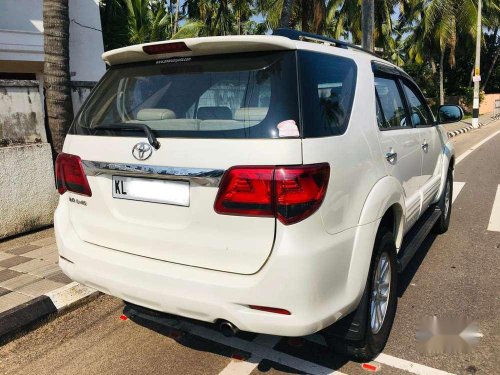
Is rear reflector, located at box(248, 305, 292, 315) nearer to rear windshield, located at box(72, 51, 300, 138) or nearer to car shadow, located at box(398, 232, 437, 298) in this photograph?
rear windshield, located at box(72, 51, 300, 138)

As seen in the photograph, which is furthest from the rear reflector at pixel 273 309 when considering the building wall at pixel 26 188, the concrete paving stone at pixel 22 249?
the building wall at pixel 26 188

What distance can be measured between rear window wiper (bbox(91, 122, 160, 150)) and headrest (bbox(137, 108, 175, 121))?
107 millimetres

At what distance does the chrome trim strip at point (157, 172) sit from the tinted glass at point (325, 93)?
19.5 inches

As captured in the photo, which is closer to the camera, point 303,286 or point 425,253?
point 303,286

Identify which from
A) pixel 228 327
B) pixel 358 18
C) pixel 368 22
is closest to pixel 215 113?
pixel 228 327

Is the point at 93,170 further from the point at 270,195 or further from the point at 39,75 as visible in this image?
the point at 39,75

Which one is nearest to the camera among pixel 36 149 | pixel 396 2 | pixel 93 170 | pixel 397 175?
pixel 93 170

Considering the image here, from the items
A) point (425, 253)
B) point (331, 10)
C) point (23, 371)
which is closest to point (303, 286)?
point (23, 371)

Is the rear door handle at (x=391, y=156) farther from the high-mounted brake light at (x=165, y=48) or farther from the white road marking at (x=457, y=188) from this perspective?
the white road marking at (x=457, y=188)

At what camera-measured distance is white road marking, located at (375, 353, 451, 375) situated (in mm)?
2760

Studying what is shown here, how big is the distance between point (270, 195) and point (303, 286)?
1.45 ft

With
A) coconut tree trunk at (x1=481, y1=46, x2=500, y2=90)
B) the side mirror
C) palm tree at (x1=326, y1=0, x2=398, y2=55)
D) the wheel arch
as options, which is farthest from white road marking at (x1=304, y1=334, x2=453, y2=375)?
coconut tree trunk at (x1=481, y1=46, x2=500, y2=90)

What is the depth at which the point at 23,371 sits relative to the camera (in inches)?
115

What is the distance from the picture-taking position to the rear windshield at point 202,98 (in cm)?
226
